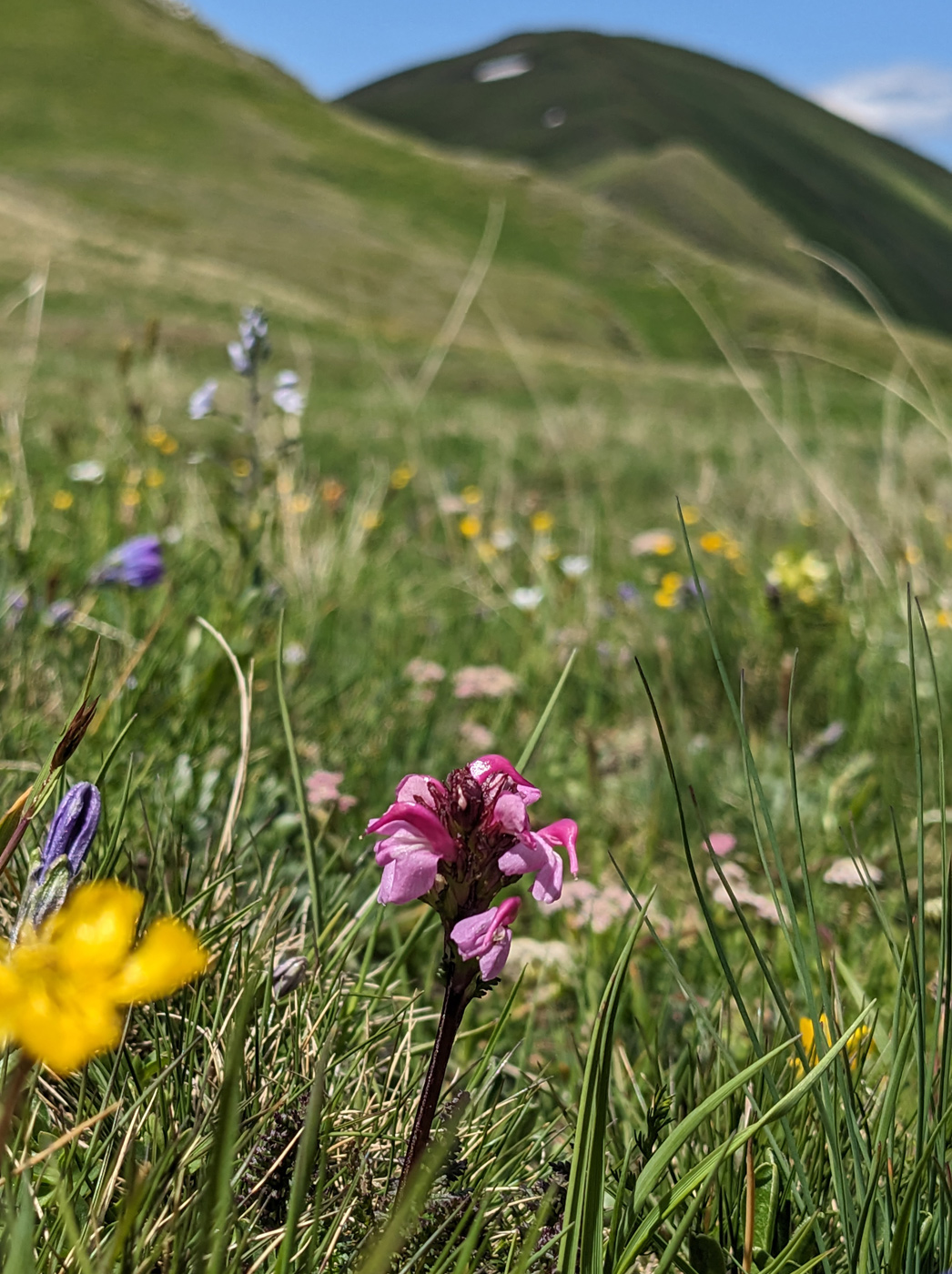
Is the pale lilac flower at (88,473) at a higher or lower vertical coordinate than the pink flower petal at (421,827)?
lower

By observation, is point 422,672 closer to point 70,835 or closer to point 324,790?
point 324,790

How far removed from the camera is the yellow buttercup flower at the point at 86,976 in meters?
0.36

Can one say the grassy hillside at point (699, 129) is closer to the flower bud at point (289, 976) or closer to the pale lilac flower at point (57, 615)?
the pale lilac flower at point (57, 615)

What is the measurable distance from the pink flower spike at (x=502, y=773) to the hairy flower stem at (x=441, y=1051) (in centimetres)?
10

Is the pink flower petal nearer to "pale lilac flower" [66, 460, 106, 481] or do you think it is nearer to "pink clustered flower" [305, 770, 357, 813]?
"pink clustered flower" [305, 770, 357, 813]

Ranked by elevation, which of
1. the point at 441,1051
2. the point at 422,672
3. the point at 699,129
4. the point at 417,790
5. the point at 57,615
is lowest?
the point at 422,672

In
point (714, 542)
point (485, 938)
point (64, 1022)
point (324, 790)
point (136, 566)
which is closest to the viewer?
point (64, 1022)

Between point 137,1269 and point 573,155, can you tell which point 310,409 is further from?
point 573,155

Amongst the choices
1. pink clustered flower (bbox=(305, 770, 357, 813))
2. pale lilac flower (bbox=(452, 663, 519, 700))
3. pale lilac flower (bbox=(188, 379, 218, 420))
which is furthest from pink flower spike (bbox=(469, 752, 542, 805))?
pale lilac flower (bbox=(188, 379, 218, 420))

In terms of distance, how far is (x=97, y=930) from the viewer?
0.44 metres

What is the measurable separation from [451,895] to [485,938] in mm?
59

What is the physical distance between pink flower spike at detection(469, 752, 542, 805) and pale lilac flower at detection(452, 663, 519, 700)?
1.32 meters

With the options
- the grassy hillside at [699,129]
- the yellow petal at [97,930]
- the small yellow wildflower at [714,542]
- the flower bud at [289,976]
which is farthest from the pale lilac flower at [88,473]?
the grassy hillside at [699,129]

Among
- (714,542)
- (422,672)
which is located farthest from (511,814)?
(714,542)
